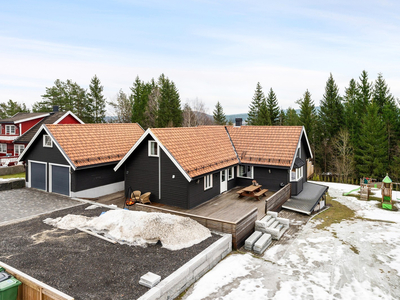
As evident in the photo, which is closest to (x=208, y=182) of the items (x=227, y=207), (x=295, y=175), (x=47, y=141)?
(x=227, y=207)

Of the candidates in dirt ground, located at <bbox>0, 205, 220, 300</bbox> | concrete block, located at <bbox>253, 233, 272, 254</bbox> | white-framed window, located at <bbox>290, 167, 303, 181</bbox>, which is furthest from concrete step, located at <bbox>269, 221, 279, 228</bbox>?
white-framed window, located at <bbox>290, 167, 303, 181</bbox>

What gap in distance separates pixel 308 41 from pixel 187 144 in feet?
42.3

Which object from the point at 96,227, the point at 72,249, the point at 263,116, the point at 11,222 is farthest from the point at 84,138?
the point at 263,116

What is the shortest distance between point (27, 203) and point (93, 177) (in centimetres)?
369

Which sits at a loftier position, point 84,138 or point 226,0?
point 226,0

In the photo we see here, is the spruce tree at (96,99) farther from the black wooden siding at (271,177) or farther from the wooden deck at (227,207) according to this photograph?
the wooden deck at (227,207)

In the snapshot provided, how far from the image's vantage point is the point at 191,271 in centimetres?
793

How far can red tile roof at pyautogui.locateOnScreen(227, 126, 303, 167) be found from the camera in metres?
17.2

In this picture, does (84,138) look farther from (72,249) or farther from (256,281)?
(256,281)

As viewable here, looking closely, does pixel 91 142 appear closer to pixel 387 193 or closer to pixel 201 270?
pixel 201 270

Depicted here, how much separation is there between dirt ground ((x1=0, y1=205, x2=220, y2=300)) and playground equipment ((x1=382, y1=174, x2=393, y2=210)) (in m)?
14.5

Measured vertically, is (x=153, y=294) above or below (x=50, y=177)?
below

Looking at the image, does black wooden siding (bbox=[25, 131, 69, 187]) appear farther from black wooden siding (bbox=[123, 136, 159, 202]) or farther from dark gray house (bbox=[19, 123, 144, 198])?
black wooden siding (bbox=[123, 136, 159, 202])

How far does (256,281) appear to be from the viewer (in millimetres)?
8156
